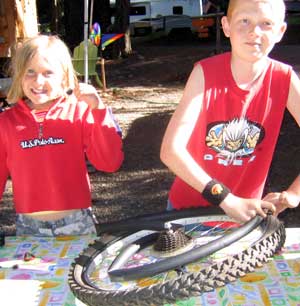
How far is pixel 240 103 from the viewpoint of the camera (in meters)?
1.57

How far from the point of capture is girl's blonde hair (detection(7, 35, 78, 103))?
171 centimetres

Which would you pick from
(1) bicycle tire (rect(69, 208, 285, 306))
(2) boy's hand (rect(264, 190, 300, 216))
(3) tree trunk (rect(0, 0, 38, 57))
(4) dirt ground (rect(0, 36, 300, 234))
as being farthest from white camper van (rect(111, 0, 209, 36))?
(1) bicycle tire (rect(69, 208, 285, 306))

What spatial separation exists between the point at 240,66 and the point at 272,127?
207mm

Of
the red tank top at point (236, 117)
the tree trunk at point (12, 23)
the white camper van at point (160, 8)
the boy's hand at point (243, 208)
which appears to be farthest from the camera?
the white camper van at point (160, 8)

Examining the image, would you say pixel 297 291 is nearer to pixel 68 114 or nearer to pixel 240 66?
pixel 240 66

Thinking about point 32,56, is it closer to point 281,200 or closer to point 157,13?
point 281,200

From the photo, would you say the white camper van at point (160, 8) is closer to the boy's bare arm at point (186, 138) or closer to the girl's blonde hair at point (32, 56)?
the girl's blonde hair at point (32, 56)

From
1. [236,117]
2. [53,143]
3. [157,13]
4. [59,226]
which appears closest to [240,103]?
[236,117]

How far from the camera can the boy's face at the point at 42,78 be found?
169 cm

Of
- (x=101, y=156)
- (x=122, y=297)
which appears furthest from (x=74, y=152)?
(x=122, y=297)

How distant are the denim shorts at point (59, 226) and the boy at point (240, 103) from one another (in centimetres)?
44

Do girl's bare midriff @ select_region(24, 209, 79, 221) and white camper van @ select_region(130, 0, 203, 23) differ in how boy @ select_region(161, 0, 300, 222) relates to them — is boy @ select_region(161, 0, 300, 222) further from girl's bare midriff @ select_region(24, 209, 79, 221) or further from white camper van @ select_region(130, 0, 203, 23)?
white camper van @ select_region(130, 0, 203, 23)

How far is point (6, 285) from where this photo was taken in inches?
55.6

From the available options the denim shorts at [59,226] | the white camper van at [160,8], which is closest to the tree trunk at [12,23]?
the denim shorts at [59,226]
